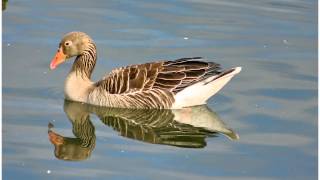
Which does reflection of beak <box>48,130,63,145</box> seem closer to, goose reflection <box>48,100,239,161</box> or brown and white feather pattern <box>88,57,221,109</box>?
goose reflection <box>48,100,239,161</box>

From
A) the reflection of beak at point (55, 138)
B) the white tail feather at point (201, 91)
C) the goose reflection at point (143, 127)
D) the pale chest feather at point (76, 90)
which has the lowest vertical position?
the reflection of beak at point (55, 138)

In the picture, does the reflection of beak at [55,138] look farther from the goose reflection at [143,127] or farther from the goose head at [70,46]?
the goose head at [70,46]

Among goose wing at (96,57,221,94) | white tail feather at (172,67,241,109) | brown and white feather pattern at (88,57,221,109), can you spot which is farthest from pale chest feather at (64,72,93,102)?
white tail feather at (172,67,241,109)

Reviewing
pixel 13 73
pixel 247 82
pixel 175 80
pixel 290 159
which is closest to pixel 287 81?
pixel 247 82

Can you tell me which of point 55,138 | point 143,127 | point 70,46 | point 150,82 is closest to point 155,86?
point 150,82

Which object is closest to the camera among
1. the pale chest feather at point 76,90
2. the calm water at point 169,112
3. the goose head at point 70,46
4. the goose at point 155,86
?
the calm water at point 169,112

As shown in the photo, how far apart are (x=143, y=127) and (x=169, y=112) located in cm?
85

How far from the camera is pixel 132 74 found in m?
13.7

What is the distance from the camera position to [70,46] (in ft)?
46.3

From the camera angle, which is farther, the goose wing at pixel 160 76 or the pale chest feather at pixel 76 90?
the pale chest feather at pixel 76 90

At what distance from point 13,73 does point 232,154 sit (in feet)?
14.5

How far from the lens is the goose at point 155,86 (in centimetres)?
1355

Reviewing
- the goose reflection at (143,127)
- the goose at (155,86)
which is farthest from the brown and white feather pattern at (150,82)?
the goose reflection at (143,127)

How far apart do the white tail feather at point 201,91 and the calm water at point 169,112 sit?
7.6 inches
